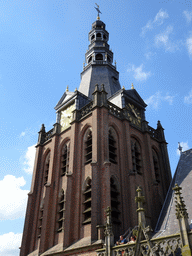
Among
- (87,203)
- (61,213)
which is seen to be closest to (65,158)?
(61,213)

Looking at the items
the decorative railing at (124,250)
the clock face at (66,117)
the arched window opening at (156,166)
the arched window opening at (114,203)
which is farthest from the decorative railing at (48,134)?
the decorative railing at (124,250)

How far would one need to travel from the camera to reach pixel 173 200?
17547mm

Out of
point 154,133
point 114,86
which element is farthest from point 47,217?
point 114,86

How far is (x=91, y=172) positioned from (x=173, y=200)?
5.81 meters

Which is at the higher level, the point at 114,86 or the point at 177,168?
the point at 114,86

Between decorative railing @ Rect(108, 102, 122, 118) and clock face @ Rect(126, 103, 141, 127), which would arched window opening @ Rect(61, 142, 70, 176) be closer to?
decorative railing @ Rect(108, 102, 122, 118)

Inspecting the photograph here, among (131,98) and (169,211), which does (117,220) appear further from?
(131,98)

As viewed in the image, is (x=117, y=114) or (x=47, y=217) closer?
(x=47, y=217)

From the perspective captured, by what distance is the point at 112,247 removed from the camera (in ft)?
44.4

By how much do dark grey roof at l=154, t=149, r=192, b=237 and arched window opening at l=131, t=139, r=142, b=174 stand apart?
3790mm

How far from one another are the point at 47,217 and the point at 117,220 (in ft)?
19.9

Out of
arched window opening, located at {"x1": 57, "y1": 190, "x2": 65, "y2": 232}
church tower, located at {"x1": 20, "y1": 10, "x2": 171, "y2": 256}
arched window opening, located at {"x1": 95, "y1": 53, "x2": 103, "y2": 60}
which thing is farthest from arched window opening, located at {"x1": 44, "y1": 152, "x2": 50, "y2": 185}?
arched window opening, located at {"x1": 95, "y1": 53, "x2": 103, "y2": 60}

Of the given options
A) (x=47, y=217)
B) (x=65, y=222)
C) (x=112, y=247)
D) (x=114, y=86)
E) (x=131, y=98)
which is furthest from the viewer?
(x=114, y=86)

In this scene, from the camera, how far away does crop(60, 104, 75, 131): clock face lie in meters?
26.3
